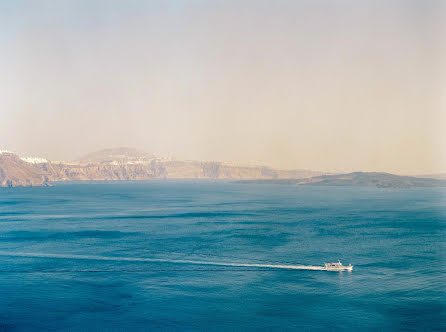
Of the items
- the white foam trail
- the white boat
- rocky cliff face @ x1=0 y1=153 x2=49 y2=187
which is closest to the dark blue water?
the white foam trail

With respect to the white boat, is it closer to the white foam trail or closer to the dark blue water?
the white foam trail

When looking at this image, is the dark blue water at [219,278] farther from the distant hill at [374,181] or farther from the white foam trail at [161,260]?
the distant hill at [374,181]

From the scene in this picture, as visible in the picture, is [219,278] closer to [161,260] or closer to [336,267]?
[161,260]

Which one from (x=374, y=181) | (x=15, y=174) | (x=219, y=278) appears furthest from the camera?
(x=374, y=181)

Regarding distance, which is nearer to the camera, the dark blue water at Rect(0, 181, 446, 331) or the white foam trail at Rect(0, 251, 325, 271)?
the dark blue water at Rect(0, 181, 446, 331)

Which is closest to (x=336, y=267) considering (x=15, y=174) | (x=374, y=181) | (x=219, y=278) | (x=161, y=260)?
(x=219, y=278)

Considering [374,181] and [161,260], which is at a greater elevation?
[374,181]

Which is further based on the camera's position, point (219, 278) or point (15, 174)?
point (15, 174)

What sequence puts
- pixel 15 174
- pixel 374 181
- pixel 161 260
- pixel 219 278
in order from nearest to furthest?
pixel 219 278 → pixel 161 260 → pixel 15 174 → pixel 374 181
